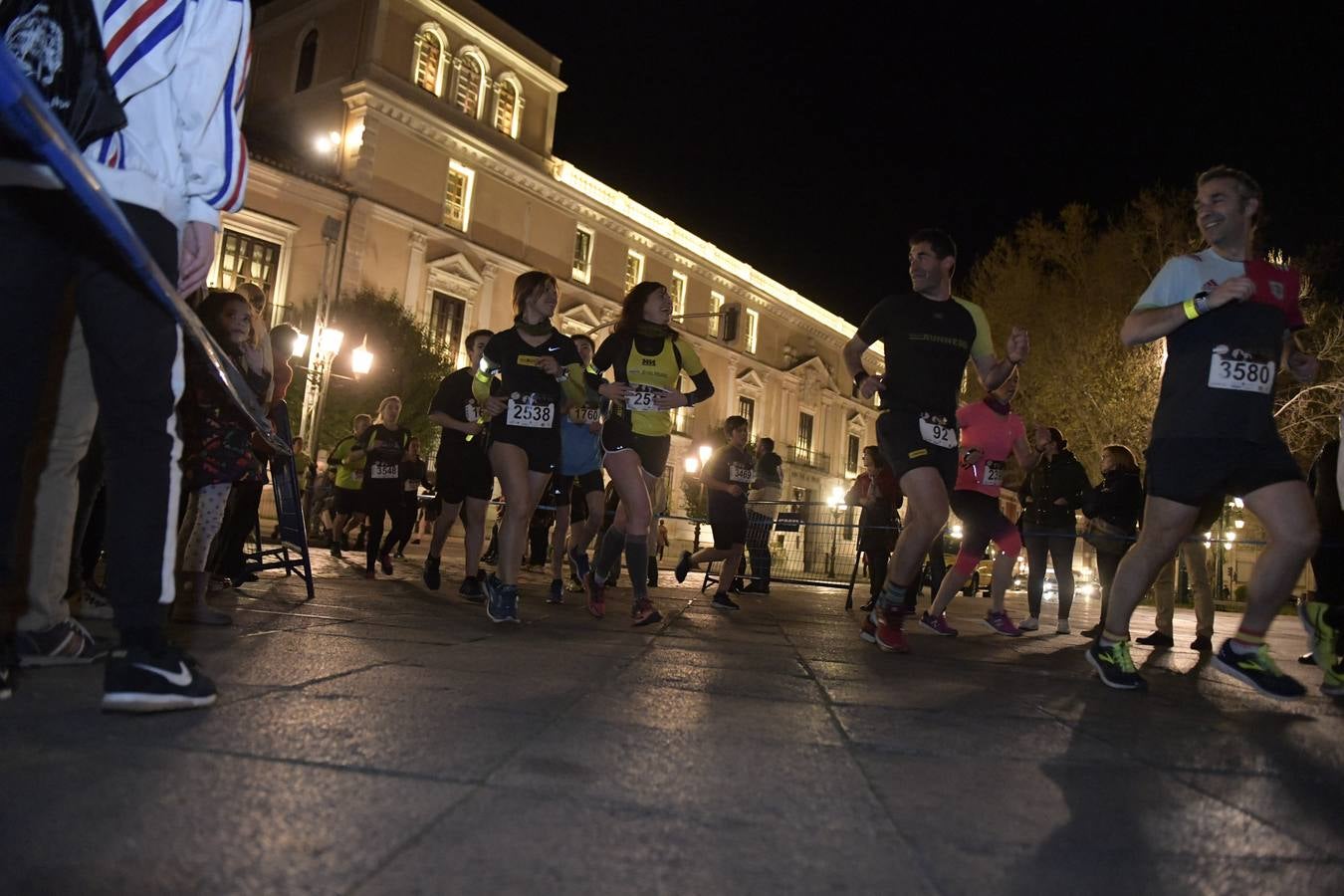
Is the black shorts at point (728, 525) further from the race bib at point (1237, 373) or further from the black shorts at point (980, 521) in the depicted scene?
the race bib at point (1237, 373)

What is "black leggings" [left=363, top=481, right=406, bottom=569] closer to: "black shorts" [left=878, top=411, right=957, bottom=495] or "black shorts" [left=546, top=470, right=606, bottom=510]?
"black shorts" [left=546, top=470, right=606, bottom=510]

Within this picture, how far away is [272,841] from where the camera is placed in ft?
4.25

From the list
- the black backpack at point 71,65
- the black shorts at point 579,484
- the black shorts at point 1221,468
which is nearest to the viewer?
the black backpack at point 71,65

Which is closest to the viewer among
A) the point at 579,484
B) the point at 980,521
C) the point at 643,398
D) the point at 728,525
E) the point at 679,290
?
the point at 643,398

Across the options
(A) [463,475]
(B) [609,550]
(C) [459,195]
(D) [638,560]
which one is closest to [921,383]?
(D) [638,560]

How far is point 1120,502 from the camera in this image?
7.92 meters

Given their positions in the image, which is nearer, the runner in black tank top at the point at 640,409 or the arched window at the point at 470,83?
the runner in black tank top at the point at 640,409

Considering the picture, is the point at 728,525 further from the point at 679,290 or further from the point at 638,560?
the point at 679,290

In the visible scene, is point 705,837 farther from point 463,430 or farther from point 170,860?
point 463,430

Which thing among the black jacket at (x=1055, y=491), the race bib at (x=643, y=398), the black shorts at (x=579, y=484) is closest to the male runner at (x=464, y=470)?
the black shorts at (x=579, y=484)

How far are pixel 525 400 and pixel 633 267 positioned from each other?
36.5 meters

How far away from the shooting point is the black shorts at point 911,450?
4.81 meters

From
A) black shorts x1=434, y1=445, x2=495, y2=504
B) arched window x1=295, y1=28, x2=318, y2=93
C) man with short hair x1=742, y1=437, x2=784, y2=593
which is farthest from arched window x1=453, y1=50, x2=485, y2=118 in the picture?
black shorts x1=434, y1=445, x2=495, y2=504

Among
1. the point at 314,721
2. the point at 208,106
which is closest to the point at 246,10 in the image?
the point at 208,106
